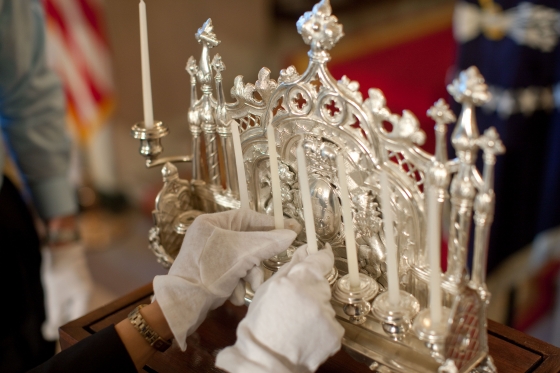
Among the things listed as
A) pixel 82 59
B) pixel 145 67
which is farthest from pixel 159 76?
pixel 145 67

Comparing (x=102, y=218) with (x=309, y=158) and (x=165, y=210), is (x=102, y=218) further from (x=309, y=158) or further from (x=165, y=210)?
(x=309, y=158)

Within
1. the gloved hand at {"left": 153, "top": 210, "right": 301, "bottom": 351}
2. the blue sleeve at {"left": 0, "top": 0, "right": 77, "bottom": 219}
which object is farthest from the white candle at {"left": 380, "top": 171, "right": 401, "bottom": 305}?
the blue sleeve at {"left": 0, "top": 0, "right": 77, "bottom": 219}

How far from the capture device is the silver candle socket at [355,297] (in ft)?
2.07

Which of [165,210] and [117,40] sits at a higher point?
[117,40]

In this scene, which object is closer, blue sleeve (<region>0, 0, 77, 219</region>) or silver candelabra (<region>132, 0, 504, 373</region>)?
silver candelabra (<region>132, 0, 504, 373</region>)

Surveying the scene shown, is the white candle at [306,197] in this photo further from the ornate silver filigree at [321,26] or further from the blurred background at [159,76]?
the blurred background at [159,76]

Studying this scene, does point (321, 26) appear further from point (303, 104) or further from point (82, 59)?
point (82, 59)

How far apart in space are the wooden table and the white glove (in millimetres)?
487

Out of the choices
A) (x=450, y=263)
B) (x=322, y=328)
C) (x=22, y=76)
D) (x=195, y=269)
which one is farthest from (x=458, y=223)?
(x=22, y=76)

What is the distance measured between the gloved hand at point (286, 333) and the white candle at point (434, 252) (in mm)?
98

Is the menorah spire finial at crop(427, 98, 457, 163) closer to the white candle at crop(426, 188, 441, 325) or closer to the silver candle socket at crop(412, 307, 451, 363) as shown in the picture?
the white candle at crop(426, 188, 441, 325)

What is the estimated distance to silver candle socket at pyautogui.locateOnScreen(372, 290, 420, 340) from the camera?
589mm

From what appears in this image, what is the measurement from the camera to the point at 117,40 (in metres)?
2.21

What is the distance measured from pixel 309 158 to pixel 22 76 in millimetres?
717
